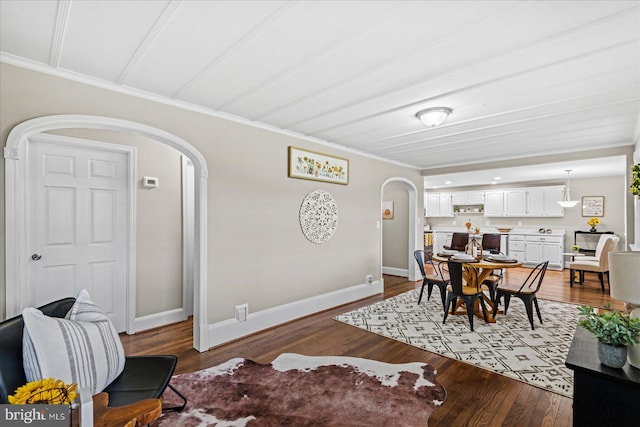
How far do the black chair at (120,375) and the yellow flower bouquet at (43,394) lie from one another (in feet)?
2.09

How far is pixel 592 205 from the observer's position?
7809 mm

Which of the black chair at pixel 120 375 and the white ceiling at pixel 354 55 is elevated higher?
the white ceiling at pixel 354 55

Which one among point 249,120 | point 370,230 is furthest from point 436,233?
point 249,120

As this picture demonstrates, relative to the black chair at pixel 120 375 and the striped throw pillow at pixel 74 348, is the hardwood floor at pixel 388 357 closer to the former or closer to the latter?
the black chair at pixel 120 375

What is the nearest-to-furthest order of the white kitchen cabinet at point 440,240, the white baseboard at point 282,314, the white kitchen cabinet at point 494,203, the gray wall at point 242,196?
the gray wall at point 242,196, the white baseboard at point 282,314, the white kitchen cabinet at point 494,203, the white kitchen cabinet at point 440,240

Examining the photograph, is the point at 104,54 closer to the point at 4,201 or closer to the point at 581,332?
the point at 4,201

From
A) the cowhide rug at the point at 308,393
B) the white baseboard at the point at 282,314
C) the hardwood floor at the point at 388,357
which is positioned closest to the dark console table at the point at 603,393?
the hardwood floor at the point at 388,357

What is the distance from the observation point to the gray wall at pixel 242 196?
2.34 m

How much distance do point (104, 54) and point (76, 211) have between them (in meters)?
1.82

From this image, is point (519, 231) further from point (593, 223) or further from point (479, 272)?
point (479, 272)

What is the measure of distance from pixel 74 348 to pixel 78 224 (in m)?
2.13

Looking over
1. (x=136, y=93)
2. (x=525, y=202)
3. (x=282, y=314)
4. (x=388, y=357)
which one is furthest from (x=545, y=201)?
(x=136, y=93)

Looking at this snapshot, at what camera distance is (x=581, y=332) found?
1949 mm

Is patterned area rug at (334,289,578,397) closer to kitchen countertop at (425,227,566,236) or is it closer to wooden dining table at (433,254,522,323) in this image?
wooden dining table at (433,254,522,323)
